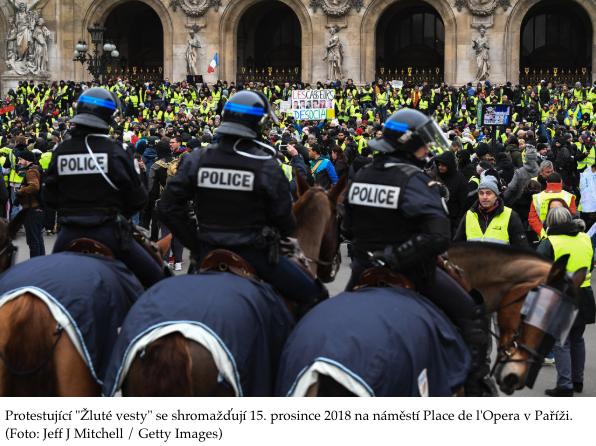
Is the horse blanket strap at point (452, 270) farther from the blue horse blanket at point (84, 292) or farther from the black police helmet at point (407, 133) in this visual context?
the blue horse blanket at point (84, 292)

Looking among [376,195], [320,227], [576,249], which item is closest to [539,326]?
[376,195]

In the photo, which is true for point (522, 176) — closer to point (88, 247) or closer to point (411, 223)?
point (411, 223)

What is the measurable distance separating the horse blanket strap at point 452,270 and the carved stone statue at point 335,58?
31367 mm

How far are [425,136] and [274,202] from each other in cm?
93

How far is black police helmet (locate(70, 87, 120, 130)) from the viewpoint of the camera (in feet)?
17.9

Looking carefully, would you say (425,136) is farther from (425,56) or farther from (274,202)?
(425,56)

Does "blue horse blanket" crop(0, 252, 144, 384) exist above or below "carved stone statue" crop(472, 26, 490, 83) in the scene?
below

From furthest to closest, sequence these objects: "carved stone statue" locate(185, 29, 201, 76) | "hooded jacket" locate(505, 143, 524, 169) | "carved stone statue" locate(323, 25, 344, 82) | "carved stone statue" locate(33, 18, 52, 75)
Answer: "carved stone statue" locate(33, 18, 52, 75) < "carved stone statue" locate(185, 29, 201, 76) < "carved stone statue" locate(323, 25, 344, 82) < "hooded jacket" locate(505, 143, 524, 169)

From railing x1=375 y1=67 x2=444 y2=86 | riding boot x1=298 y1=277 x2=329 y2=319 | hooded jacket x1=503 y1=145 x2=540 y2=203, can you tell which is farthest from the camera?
railing x1=375 y1=67 x2=444 y2=86

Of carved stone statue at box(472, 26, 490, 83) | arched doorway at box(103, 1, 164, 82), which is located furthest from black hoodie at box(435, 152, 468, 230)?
arched doorway at box(103, 1, 164, 82)

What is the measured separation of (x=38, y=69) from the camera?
3759 centimetres

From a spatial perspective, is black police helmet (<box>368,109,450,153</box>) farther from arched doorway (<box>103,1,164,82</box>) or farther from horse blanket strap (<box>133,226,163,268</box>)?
arched doorway (<box>103,1,164,82</box>)

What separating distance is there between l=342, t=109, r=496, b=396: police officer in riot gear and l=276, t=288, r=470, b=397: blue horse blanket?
0.28 m

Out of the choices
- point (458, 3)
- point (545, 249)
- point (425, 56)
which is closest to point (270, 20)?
point (425, 56)
